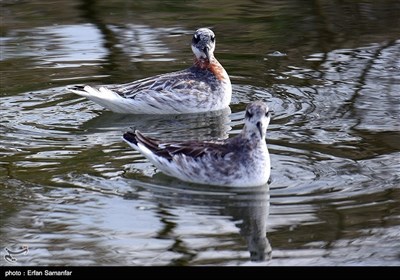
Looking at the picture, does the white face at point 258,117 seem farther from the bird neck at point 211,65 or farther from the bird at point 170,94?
the bird neck at point 211,65

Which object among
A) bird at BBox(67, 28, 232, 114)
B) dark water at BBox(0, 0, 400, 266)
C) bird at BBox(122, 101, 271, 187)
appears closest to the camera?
dark water at BBox(0, 0, 400, 266)

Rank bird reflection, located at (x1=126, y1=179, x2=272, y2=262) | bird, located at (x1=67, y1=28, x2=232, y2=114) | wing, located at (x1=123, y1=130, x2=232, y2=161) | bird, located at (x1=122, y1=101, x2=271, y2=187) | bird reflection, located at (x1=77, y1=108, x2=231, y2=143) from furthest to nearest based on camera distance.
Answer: bird, located at (x1=67, y1=28, x2=232, y2=114) → bird reflection, located at (x1=77, y1=108, x2=231, y2=143) → wing, located at (x1=123, y1=130, x2=232, y2=161) → bird, located at (x1=122, y1=101, x2=271, y2=187) → bird reflection, located at (x1=126, y1=179, x2=272, y2=262)

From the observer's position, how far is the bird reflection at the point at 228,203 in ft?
30.4

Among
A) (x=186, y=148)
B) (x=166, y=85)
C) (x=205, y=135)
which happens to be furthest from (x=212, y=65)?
(x=186, y=148)

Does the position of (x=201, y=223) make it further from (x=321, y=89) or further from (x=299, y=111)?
(x=321, y=89)

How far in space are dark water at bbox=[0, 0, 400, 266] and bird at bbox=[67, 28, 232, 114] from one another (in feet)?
0.62

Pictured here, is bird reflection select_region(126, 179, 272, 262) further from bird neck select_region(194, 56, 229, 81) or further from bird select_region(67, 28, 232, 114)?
bird neck select_region(194, 56, 229, 81)

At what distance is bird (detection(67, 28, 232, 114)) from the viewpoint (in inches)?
528

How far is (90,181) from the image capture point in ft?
34.5

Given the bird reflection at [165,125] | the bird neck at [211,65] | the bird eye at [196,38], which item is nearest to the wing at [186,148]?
the bird reflection at [165,125]

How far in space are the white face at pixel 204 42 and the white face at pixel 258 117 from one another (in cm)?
371

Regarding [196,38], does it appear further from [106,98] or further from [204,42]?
[106,98]

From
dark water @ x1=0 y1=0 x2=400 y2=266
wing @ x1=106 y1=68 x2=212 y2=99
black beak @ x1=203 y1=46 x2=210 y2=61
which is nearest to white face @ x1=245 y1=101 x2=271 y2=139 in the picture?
dark water @ x1=0 y1=0 x2=400 y2=266

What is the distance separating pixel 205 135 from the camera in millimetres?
12492
